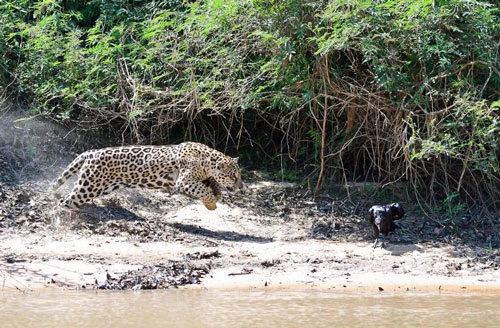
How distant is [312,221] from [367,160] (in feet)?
5.33

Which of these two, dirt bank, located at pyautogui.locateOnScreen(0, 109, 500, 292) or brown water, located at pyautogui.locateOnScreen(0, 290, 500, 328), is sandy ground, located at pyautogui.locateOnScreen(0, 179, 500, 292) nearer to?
dirt bank, located at pyautogui.locateOnScreen(0, 109, 500, 292)

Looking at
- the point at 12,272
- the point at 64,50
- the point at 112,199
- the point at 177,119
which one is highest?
the point at 64,50

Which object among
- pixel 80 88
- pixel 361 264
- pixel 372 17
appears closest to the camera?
pixel 361 264

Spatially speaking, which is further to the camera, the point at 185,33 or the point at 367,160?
the point at 367,160

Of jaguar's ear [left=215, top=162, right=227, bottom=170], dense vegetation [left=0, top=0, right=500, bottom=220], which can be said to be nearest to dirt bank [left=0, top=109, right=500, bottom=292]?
jaguar's ear [left=215, top=162, right=227, bottom=170]

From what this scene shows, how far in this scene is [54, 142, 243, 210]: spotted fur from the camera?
1084cm

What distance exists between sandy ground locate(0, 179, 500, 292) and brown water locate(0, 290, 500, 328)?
0.29 meters

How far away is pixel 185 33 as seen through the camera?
1155 cm

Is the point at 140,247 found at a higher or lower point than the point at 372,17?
lower

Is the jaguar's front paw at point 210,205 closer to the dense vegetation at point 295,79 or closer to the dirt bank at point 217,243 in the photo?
the dirt bank at point 217,243

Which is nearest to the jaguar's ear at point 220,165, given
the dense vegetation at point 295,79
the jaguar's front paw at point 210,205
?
the jaguar's front paw at point 210,205

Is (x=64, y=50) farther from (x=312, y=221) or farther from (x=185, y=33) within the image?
(x=312, y=221)

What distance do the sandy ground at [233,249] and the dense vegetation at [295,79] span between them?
3.09ft

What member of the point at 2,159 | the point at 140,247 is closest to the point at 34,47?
the point at 2,159
